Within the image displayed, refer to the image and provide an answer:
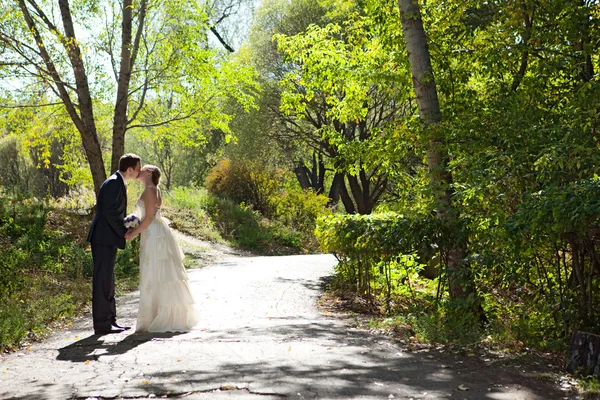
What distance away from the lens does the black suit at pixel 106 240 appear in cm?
763

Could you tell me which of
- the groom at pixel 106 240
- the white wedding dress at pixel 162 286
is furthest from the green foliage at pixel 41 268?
the white wedding dress at pixel 162 286

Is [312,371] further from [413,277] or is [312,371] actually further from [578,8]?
[413,277]

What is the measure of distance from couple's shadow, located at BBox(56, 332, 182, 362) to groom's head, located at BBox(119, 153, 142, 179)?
198 centimetres

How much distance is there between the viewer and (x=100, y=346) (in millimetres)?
6879

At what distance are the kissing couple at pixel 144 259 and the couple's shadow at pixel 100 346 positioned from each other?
1.00ft

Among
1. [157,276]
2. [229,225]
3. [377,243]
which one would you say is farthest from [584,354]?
[229,225]

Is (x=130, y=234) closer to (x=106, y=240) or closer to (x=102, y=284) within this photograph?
(x=106, y=240)

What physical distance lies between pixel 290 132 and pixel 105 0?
1286cm

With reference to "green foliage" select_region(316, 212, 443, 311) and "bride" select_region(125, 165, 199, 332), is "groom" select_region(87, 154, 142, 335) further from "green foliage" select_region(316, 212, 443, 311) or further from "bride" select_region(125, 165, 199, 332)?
"green foliage" select_region(316, 212, 443, 311)

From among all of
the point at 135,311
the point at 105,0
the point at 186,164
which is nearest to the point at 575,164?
the point at 135,311

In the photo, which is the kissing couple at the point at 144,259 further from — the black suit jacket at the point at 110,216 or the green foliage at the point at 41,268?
the green foliage at the point at 41,268

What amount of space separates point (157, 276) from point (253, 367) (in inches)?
117

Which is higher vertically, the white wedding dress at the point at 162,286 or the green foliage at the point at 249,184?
the green foliage at the point at 249,184

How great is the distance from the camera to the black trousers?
7648 mm
